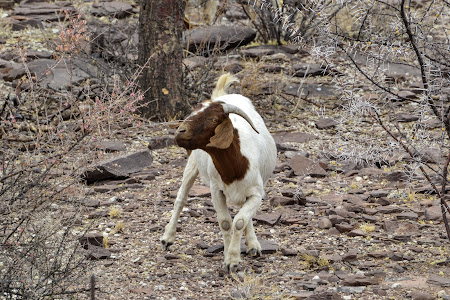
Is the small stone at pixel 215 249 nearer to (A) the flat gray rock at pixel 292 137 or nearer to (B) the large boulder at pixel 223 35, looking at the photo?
(A) the flat gray rock at pixel 292 137

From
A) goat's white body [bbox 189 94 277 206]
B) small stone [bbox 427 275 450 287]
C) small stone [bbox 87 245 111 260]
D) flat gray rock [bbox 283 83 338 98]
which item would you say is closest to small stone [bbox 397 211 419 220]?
goat's white body [bbox 189 94 277 206]

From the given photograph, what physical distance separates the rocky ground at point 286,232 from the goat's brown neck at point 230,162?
2.32 ft

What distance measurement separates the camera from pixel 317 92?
12562 millimetres

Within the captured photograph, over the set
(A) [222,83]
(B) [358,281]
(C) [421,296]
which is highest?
(A) [222,83]

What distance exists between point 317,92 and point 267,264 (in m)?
6.75

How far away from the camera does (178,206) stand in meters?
6.88

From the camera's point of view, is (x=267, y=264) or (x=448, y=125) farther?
(x=267, y=264)

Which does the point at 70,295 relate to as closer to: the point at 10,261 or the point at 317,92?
the point at 10,261

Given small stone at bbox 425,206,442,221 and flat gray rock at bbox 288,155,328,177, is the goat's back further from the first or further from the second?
flat gray rock at bbox 288,155,328,177

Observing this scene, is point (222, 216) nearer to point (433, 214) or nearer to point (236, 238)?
point (236, 238)

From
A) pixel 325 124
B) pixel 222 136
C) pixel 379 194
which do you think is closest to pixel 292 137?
pixel 325 124

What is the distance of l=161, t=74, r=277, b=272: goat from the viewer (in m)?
5.57

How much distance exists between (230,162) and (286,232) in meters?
1.59

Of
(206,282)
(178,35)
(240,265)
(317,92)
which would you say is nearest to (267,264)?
(240,265)
